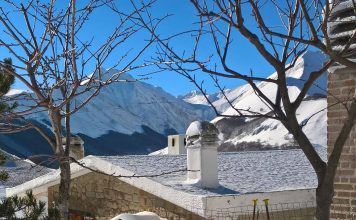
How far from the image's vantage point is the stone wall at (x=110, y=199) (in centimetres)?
772

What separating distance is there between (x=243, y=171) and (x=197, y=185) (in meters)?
1.61

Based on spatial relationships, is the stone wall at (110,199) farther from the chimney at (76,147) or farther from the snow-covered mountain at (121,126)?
the snow-covered mountain at (121,126)

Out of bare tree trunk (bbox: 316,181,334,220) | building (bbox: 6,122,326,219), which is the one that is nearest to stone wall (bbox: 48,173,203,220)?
building (bbox: 6,122,326,219)

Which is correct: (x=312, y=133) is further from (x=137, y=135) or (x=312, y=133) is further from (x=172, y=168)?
(x=137, y=135)

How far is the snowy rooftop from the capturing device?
24.4 ft

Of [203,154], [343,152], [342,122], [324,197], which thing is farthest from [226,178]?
[324,197]

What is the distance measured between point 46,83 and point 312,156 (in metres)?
2.50

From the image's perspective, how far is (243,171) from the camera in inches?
349

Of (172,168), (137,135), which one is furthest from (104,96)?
(172,168)

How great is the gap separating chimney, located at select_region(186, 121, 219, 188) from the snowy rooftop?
17 cm

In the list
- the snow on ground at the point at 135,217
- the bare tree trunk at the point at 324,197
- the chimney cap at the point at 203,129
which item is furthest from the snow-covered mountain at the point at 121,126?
the bare tree trunk at the point at 324,197

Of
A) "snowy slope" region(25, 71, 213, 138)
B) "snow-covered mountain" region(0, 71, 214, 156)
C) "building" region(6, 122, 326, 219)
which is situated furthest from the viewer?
"snowy slope" region(25, 71, 213, 138)

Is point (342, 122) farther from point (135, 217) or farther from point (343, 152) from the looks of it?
point (135, 217)

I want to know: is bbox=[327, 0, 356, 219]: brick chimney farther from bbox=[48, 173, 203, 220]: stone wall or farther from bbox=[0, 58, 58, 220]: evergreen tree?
bbox=[0, 58, 58, 220]: evergreen tree
